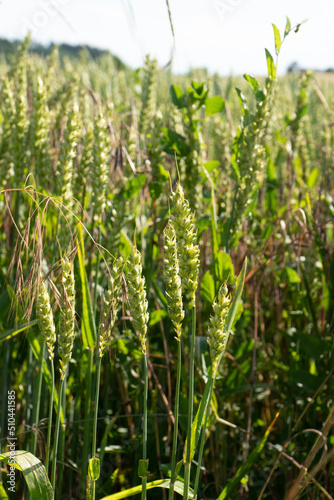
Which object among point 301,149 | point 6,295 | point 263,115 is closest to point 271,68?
point 263,115

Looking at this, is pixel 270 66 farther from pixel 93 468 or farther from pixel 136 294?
pixel 93 468

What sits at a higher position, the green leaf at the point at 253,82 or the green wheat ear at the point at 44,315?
the green leaf at the point at 253,82

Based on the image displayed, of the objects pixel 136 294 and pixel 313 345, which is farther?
pixel 313 345

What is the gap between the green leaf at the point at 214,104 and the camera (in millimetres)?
1026

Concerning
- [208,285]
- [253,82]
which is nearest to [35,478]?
[208,285]

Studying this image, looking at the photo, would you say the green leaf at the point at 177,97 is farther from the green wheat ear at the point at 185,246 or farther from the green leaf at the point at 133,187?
the green wheat ear at the point at 185,246

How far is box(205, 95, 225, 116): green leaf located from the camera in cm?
103

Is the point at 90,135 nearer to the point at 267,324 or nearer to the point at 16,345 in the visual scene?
the point at 16,345

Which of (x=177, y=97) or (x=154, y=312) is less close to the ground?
(x=177, y=97)

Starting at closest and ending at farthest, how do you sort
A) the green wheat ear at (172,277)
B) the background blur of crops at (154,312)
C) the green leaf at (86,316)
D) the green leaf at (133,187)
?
the green wheat ear at (172,277), the green leaf at (86,316), the background blur of crops at (154,312), the green leaf at (133,187)

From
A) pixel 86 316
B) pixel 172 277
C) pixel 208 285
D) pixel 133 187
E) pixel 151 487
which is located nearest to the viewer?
pixel 172 277

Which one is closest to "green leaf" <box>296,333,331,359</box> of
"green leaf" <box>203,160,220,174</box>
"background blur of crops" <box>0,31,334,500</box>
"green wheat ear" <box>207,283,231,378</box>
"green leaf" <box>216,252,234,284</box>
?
"background blur of crops" <box>0,31,334,500</box>

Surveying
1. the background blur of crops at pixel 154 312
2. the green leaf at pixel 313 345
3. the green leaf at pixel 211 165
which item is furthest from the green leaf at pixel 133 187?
the green leaf at pixel 313 345

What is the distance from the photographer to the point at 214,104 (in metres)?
1.04
